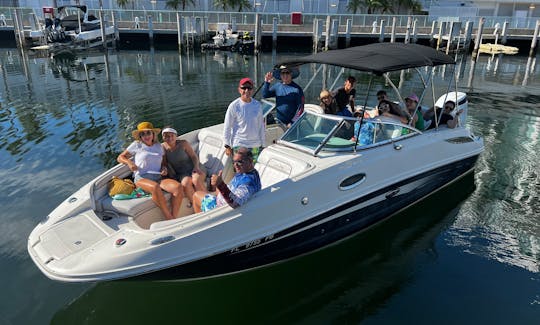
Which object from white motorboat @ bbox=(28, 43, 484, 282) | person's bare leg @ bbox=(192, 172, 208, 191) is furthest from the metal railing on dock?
person's bare leg @ bbox=(192, 172, 208, 191)

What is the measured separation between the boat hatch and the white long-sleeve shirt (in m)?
2.04

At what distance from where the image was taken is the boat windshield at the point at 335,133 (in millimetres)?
5508

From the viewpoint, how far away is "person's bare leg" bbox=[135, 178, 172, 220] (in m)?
4.98

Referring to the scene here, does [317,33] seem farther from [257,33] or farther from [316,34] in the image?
[257,33]

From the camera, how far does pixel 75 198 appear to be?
5059 mm

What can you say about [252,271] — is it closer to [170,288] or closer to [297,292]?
[297,292]

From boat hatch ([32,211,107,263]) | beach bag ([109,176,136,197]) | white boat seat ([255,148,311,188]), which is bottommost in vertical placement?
boat hatch ([32,211,107,263])

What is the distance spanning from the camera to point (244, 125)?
543 cm

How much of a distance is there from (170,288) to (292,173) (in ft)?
6.91

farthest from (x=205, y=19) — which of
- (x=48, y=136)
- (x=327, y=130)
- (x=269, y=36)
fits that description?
(x=327, y=130)

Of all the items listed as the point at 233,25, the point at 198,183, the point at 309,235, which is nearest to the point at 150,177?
the point at 198,183

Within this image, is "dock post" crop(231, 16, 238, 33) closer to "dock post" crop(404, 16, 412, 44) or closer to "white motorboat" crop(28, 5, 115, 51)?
"white motorboat" crop(28, 5, 115, 51)

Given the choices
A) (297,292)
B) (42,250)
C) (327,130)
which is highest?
(327,130)

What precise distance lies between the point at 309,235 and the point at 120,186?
2525mm
